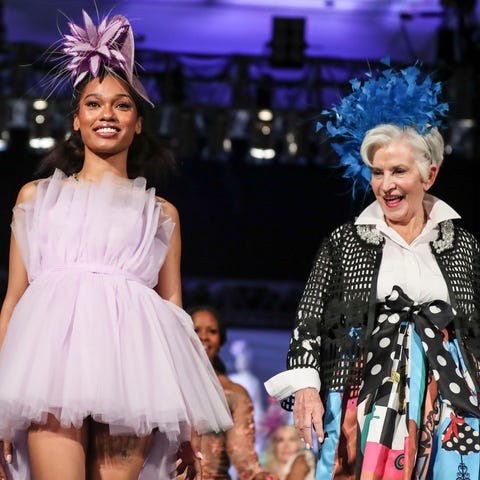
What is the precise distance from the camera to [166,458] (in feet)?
11.7

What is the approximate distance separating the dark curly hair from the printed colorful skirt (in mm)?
876

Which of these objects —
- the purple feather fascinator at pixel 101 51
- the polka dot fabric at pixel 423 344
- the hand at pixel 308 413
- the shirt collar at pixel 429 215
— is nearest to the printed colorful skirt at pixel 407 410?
the polka dot fabric at pixel 423 344

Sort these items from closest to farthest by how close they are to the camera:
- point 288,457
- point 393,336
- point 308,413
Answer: point 308,413, point 393,336, point 288,457

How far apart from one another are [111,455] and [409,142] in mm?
1375

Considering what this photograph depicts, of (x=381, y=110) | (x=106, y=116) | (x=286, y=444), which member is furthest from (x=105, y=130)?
(x=286, y=444)

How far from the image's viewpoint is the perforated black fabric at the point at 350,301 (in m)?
3.73

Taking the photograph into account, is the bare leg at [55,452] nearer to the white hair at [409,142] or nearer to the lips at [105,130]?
the lips at [105,130]

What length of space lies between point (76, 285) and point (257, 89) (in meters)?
6.26

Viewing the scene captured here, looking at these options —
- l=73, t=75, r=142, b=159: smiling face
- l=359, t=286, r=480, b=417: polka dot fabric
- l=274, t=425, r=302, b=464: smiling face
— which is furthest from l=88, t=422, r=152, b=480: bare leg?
l=274, t=425, r=302, b=464: smiling face

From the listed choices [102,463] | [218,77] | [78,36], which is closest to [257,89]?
[218,77]

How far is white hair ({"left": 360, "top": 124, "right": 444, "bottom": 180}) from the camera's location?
152 inches

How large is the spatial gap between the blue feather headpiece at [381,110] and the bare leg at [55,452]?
4.14 ft

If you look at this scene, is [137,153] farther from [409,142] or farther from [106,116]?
[409,142]

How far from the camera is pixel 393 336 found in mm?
3699
